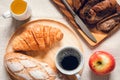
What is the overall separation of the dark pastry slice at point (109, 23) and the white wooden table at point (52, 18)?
1.2 inches

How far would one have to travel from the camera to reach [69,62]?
0.99 m

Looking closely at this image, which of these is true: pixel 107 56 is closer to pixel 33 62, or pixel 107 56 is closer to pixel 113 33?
pixel 113 33

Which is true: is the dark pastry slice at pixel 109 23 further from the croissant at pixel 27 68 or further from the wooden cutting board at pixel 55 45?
the croissant at pixel 27 68

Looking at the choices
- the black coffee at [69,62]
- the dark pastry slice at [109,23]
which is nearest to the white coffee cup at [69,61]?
the black coffee at [69,62]

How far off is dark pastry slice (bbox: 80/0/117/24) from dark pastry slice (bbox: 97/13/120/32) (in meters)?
0.01

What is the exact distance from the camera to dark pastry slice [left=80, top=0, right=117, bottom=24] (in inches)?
41.2

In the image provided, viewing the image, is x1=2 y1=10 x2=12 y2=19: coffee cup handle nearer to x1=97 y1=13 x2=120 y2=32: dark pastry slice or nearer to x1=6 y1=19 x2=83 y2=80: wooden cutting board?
x1=6 y1=19 x2=83 y2=80: wooden cutting board

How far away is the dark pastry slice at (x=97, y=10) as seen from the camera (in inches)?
41.2

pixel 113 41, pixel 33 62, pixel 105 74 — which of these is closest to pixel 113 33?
pixel 113 41

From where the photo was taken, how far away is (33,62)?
0.99m

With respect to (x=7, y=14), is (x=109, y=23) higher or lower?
lower

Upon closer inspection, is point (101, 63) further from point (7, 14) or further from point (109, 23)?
point (7, 14)

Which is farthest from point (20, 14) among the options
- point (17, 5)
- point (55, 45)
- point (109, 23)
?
point (109, 23)

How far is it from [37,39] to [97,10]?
7.9 inches
